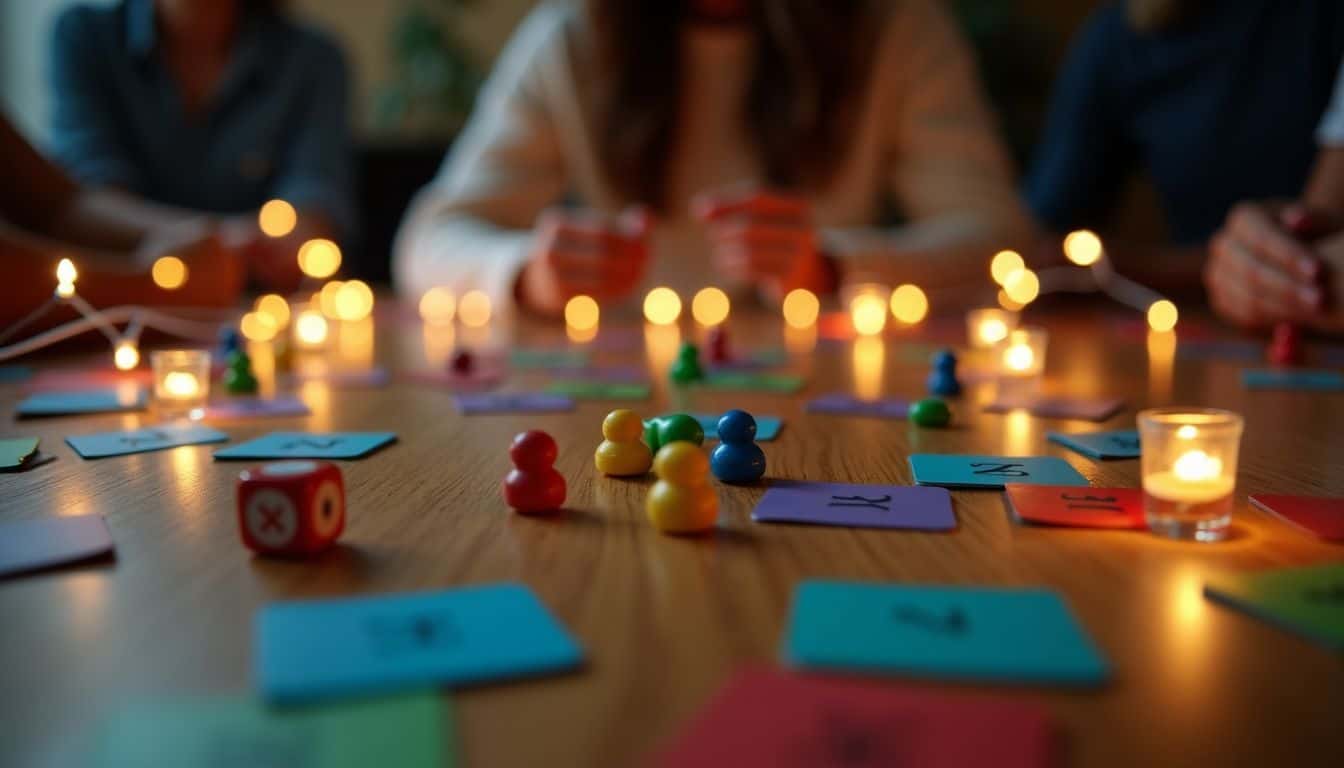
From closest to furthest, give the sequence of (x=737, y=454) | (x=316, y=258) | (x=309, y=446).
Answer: (x=737, y=454)
(x=309, y=446)
(x=316, y=258)

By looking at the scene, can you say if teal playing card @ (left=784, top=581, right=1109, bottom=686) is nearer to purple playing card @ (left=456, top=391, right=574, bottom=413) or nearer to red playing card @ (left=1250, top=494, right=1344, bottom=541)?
red playing card @ (left=1250, top=494, right=1344, bottom=541)

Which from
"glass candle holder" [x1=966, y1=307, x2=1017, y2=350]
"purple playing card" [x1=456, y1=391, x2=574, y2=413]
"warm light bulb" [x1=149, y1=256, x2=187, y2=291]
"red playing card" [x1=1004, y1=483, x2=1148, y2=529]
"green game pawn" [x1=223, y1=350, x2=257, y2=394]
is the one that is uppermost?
"warm light bulb" [x1=149, y1=256, x2=187, y2=291]

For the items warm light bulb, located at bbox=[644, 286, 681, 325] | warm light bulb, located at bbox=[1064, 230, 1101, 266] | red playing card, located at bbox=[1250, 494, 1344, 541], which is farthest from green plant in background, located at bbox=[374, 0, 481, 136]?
red playing card, located at bbox=[1250, 494, 1344, 541]

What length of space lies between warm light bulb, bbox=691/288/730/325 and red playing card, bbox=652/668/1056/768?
5.12ft

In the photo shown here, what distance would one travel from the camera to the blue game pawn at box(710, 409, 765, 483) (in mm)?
667

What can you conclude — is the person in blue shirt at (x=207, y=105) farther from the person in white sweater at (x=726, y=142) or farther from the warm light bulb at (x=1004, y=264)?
the warm light bulb at (x=1004, y=264)

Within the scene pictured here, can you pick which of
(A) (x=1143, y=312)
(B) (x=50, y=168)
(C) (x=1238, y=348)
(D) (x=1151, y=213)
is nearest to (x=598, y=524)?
(C) (x=1238, y=348)

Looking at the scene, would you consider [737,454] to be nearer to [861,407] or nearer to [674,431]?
[674,431]

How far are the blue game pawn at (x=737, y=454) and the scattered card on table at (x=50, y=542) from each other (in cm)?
35

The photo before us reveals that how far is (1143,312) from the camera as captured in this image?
1959 millimetres

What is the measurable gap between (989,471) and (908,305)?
1193mm

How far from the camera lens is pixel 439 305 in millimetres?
2070

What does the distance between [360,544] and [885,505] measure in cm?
30

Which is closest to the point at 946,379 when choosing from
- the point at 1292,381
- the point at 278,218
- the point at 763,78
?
the point at 1292,381
